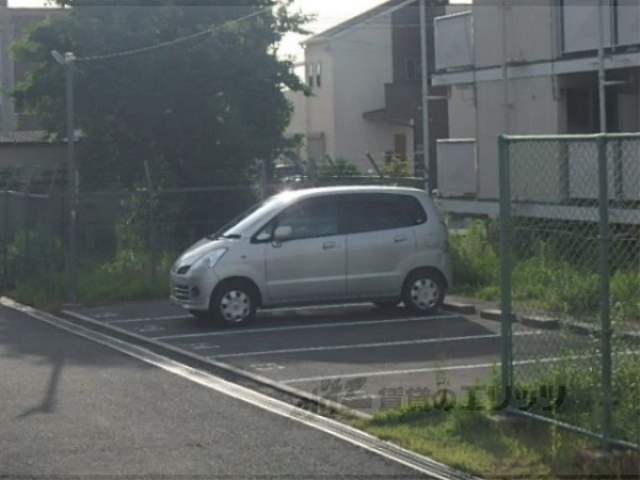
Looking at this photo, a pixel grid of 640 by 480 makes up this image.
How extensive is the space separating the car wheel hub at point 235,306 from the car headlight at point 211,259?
43 centimetres

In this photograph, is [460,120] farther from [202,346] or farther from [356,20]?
[202,346]

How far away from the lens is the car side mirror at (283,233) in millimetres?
16750

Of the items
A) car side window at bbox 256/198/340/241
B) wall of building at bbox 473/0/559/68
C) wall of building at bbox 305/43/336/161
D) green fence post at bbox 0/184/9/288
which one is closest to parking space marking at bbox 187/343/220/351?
car side window at bbox 256/198/340/241

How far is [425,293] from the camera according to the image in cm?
1733

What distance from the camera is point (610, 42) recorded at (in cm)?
2319

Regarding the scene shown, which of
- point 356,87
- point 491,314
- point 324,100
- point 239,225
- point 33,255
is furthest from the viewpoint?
point 324,100

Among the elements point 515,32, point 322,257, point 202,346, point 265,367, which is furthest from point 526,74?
point 265,367

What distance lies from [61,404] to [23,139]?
2323 centimetres

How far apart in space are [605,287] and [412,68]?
43536 millimetres

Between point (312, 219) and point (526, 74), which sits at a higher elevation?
point (526, 74)

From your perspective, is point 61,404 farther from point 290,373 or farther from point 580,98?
point 580,98

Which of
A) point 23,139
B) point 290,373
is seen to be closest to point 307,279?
point 290,373

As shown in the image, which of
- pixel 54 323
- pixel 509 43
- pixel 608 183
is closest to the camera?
pixel 608 183

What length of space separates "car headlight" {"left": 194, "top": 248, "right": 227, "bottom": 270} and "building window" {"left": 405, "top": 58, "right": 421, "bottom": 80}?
35104 millimetres
